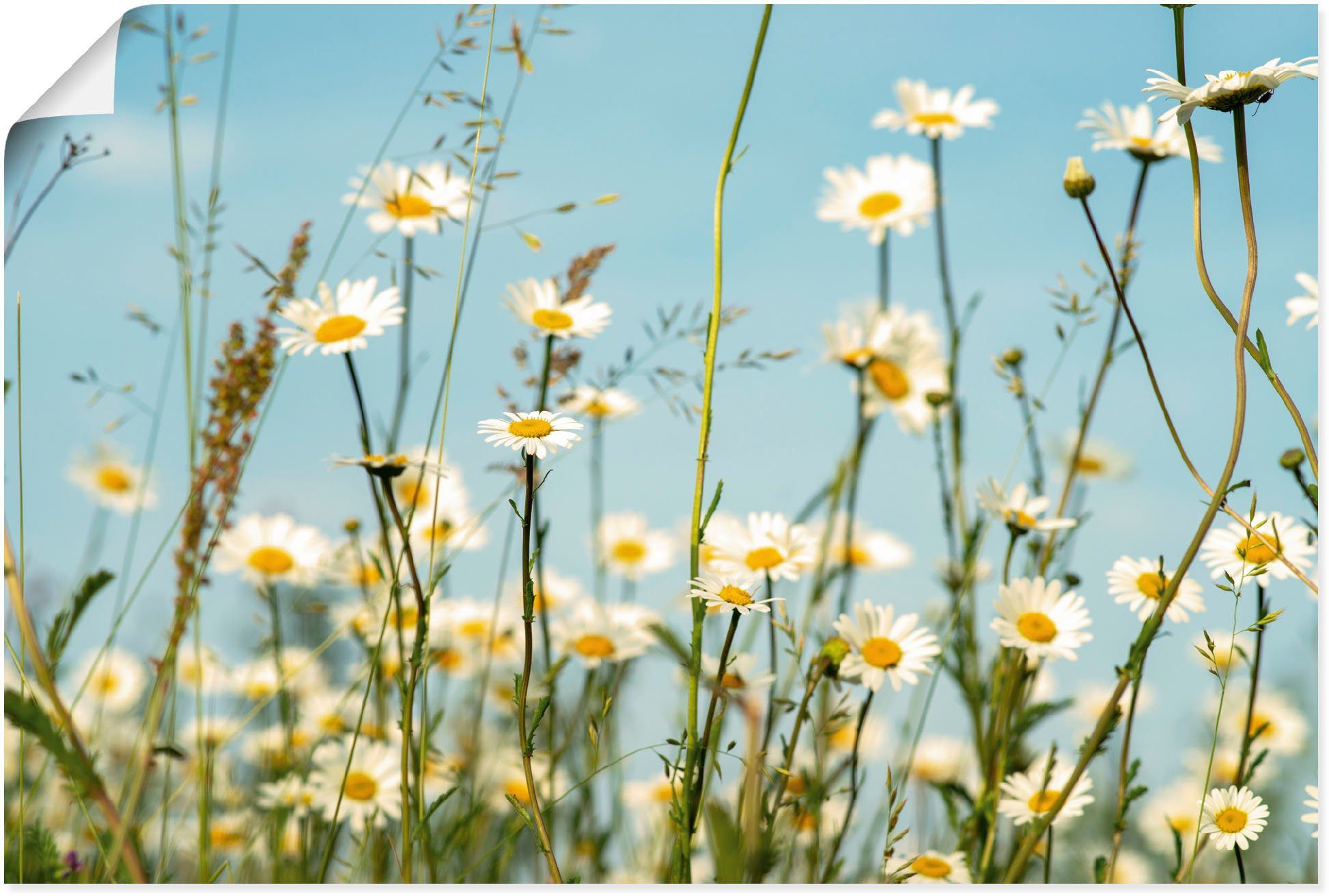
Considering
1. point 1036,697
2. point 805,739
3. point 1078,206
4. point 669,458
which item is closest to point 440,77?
point 669,458

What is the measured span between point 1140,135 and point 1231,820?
613 millimetres

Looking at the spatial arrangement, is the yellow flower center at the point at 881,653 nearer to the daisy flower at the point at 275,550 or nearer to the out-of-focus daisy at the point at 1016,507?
the out-of-focus daisy at the point at 1016,507

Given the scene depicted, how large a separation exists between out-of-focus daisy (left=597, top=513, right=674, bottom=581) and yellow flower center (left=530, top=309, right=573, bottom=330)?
367 millimetres

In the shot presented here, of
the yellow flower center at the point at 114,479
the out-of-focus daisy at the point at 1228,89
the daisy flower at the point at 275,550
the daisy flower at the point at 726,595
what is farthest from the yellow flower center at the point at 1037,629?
the yellow flower center at the point at 114,479

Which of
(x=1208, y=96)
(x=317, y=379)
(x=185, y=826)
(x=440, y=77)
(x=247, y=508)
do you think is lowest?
(x=185, y=826)

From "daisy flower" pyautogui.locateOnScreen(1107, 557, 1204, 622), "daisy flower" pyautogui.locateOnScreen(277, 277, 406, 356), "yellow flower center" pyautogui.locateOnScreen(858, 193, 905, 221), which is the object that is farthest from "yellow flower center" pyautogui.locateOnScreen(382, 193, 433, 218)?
"daisy flower" pyautogui.locateOnScreen(1107, 557, 1204, 622)

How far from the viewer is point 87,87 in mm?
932

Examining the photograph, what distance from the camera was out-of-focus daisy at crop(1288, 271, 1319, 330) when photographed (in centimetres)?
86

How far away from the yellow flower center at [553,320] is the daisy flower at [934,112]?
1.25 feet

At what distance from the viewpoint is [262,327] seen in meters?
0.87

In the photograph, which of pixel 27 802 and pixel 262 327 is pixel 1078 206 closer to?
pixel 262 327

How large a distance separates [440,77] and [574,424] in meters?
0.47

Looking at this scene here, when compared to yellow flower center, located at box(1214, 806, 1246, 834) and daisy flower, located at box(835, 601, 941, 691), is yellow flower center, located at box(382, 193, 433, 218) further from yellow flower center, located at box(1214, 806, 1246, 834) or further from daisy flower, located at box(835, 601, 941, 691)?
yellow flower center, located at box(1214, 806, 1246, 834)

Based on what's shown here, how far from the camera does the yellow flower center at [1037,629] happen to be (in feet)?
2.72
